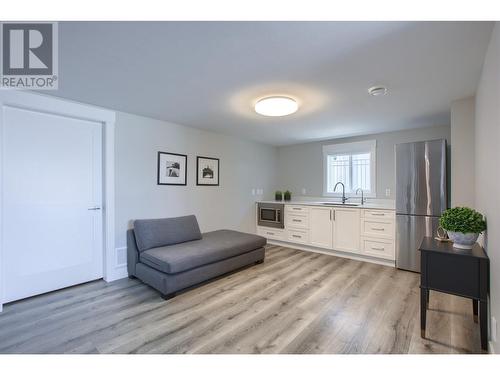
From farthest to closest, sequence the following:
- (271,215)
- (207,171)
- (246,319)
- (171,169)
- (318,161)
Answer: (318,161) → (271,215) → (207,171) → (171,169) → (246,319)

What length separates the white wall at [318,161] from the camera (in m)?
3.96

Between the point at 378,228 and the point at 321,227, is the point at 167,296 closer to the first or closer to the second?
the point at 321,227

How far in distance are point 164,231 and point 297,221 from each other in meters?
2.53

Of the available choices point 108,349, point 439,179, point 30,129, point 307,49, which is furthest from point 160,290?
point 439,179

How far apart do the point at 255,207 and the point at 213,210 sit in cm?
119

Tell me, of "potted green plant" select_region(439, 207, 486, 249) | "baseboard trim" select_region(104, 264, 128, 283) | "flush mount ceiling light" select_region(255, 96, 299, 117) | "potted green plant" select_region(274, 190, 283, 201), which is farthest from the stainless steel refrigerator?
"baseboard trim" select_region(104, 264, 128, 283)

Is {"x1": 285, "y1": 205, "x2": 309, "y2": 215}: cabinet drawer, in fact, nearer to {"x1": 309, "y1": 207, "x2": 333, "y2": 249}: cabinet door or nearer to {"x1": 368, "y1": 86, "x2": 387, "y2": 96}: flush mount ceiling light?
{"x1": 309, "y1": 207, "x2": 333, "y2": 249}: cabinet door

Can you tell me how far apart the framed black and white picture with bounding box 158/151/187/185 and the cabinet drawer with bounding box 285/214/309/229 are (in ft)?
7.11

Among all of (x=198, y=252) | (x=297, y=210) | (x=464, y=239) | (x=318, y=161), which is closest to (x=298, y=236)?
(x=297, y=210)

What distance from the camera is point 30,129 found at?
2521 millimetres

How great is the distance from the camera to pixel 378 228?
3.70m

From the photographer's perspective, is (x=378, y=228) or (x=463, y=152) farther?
(x=378, y=228)
